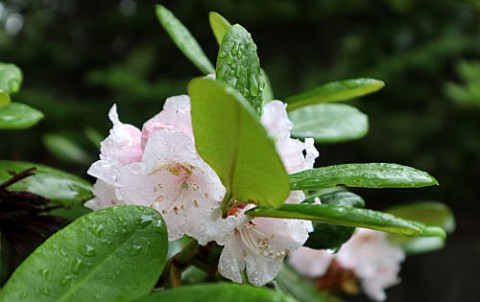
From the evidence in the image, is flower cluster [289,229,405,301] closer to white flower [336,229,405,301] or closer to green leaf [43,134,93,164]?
white flower [336,229,405,301]

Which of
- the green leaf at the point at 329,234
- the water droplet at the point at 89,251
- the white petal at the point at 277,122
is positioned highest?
the white petal at the point at 277,122

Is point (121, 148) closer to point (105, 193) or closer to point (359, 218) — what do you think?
point (105, 193)

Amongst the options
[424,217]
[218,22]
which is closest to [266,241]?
[218,22]

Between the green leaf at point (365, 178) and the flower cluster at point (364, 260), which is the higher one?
the green leaf at point (365, 178)

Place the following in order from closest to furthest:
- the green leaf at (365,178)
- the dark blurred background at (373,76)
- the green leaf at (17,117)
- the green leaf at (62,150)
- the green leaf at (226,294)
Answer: the green leaf at (226,294), the green leaf at (365,178), the green leaf at (17,117), the green leaf at (62,150), the dark blurred background at (373,76)

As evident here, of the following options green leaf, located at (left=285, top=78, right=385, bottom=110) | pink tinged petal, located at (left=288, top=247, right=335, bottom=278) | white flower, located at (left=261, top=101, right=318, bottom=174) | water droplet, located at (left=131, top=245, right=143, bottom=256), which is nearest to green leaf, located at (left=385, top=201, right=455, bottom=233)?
pink tinged petal, located at (left=288, top=247, right=335, bottom=278)

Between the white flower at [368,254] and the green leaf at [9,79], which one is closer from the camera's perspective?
the green leaf at [9,79]

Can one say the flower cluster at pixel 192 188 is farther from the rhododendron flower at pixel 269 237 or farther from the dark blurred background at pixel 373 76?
the dark blurred background at pixel 373 76

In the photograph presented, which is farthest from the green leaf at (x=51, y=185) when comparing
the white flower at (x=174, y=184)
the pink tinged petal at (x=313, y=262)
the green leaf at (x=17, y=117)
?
the pink tinged petal at (x=313, y=262)
